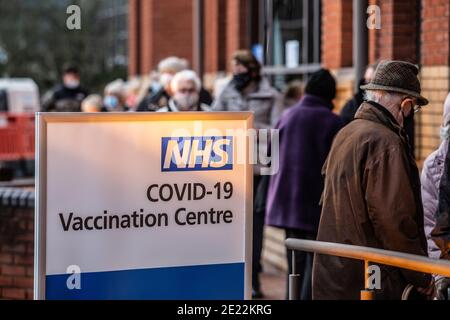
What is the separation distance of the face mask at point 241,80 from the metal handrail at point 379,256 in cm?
383

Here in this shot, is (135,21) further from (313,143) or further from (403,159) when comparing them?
(403,159)

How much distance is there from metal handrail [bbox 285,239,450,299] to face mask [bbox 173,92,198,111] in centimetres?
314

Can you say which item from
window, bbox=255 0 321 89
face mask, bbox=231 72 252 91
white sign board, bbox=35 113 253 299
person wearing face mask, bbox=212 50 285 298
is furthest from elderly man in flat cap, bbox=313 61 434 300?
window, bbox=255 0 321 89

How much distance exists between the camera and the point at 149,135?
4926mm

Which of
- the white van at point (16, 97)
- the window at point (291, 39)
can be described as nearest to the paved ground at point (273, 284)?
the window at point (291, 39)

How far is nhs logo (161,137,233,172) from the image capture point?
495cm

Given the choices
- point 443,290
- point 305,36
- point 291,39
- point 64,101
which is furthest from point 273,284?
point 443,290

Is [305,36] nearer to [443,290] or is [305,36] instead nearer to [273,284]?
[273,284]

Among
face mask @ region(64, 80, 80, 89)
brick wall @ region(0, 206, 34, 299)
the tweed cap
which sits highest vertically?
face mask @ region(64, 80, 80, 89)

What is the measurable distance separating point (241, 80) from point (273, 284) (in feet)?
6.79

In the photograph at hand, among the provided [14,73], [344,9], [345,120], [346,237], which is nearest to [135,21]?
[344,9]

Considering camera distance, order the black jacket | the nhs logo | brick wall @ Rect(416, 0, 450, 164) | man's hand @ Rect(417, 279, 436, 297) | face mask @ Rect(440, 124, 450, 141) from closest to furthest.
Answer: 1. the nhs logo
2. man's hand @ Rect(417, 279, 436, 297)
3. face mask @ Rect(440, 124, 450, 141)
4. brick wall @ Rect(416, 0, 450, 164)
5. the black jacket

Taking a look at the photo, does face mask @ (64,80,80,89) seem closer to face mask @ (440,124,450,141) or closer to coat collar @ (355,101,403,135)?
face mask @ (440,124,450,141)
